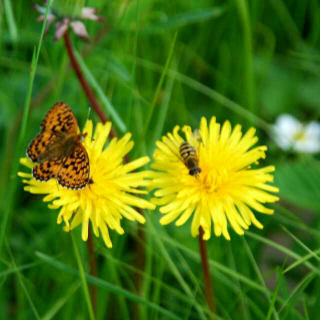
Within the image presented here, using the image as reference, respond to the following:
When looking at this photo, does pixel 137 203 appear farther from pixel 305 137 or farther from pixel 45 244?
pixel 305 137

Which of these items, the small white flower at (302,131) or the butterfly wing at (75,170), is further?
the small white flower at (302,131)

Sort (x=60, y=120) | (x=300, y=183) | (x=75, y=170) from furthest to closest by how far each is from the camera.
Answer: (x=300, y=183)
(x=60, y=120)
(x=75, y=170)

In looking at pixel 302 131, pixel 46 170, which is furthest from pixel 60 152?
pixel 302 131

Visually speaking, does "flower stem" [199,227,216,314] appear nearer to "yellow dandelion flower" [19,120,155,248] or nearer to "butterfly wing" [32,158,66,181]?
"yellow dandelion flower" [19,120,155,248]

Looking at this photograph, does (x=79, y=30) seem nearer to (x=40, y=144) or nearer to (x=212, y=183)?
(x=40, y=144)

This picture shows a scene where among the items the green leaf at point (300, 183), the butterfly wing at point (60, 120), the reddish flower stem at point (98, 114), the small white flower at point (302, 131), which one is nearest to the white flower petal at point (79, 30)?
the reddish flower stem at point (98, 114)

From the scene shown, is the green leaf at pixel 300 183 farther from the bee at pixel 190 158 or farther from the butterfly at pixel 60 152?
the butterfly at pixel 60 152

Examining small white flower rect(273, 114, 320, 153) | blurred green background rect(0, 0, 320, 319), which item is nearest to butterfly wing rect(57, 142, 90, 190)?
blurred green background rect(0, 0, 320, 319)
